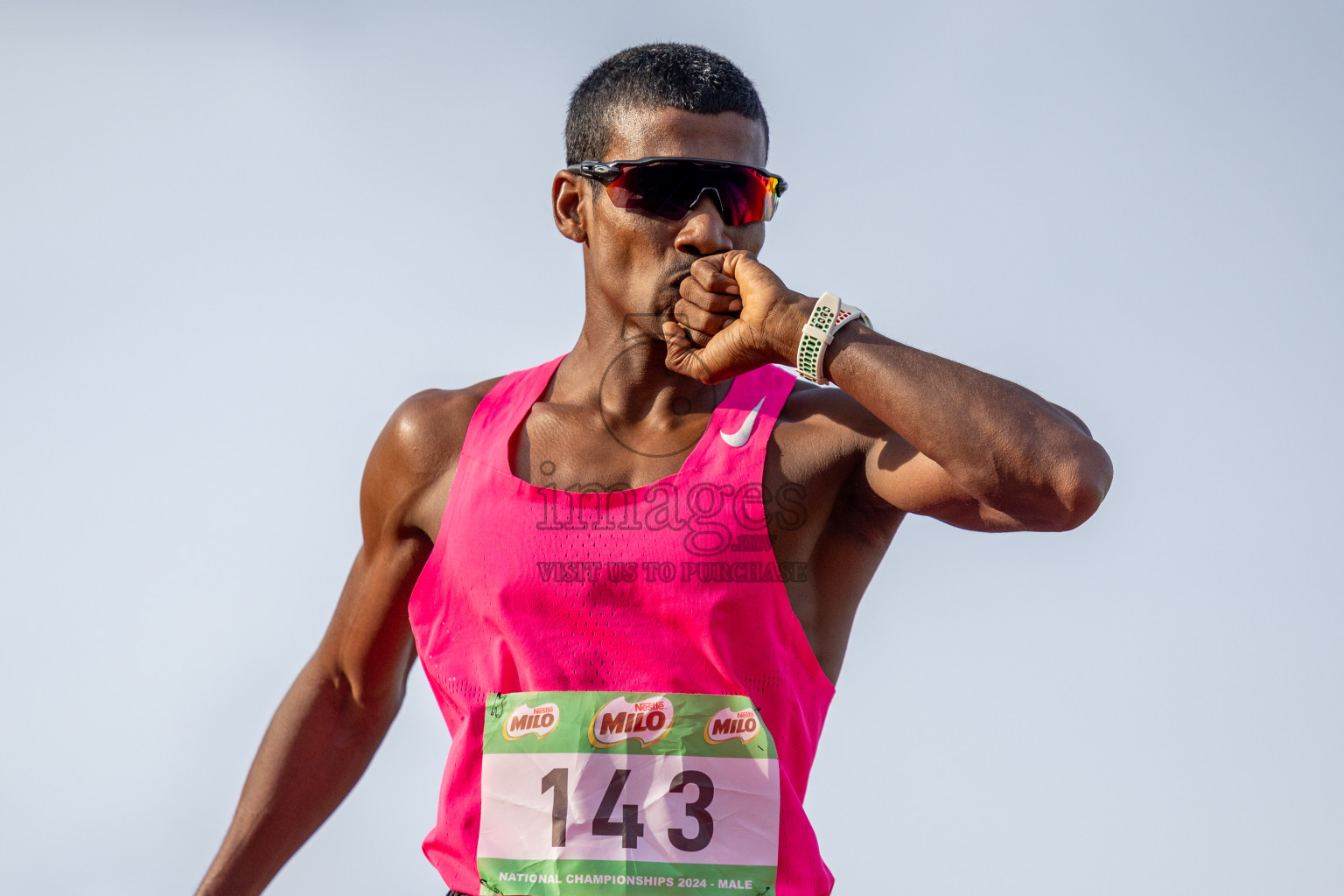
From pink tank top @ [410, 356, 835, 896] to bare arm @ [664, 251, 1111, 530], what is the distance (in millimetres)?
464

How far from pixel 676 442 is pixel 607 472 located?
0.24m

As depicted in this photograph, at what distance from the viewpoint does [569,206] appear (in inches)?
194

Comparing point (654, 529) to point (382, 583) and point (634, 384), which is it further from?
point (382, 583)

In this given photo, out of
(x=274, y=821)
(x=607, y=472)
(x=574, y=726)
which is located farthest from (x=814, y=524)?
(x=274, y=821)

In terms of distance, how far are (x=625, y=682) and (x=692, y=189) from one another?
1549 millimetres

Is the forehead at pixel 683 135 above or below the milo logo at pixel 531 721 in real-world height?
above

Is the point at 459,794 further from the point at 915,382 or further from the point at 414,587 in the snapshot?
the point at 915,382

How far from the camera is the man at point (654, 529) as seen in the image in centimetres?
384

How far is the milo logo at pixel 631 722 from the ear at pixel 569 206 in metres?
1.73

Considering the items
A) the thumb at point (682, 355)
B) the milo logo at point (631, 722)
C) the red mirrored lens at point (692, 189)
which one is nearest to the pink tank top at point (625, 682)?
the milo logo at point (631, 722)

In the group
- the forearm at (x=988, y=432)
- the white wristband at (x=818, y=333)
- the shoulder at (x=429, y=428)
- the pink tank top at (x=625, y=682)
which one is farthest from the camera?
the shoulder at (x=429, y=428)

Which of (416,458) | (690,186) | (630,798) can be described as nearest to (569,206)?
(690,186)

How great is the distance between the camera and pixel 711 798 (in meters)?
3.91

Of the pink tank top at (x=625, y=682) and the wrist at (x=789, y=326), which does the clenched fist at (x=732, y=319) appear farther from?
the pink tank top at (x=625, y=682)
